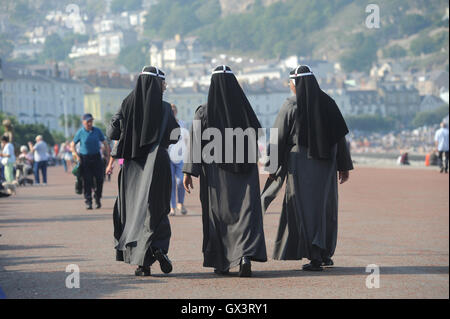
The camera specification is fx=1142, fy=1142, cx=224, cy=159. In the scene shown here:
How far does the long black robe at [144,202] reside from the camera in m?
8.68

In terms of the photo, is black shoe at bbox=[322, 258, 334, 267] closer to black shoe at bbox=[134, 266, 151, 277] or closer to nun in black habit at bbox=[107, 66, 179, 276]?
nun in black habit at bbox=[107, 66, 179, 276]

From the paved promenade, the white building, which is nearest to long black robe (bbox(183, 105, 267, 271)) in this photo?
the paved promenade

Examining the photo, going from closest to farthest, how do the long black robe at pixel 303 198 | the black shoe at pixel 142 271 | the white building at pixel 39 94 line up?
the black shoe at pixel 142 271 < the long black robe at pixel 303 198 < the white building at pixel 39 94

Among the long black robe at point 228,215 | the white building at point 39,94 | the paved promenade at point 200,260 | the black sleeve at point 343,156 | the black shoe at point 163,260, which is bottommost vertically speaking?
the paved promenade at point 200,260

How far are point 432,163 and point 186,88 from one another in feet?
440

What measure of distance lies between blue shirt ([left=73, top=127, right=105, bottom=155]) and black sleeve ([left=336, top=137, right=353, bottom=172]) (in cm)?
742

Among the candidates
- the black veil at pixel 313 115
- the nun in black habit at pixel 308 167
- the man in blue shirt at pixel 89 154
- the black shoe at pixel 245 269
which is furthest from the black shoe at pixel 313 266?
the man in blue shirt at pixel 89 154

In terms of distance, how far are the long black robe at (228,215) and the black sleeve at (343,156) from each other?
819 millimetres

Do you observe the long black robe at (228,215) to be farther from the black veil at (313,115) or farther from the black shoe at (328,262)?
the black shoe at (328,262)

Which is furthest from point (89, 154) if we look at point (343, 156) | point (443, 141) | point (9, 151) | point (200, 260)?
point (443, 141)

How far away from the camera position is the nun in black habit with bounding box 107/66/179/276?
8688 mm

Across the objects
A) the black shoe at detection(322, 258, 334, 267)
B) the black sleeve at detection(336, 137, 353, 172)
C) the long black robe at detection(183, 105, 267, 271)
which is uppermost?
the black sleeve at detection(336, 137, 353, 172)
